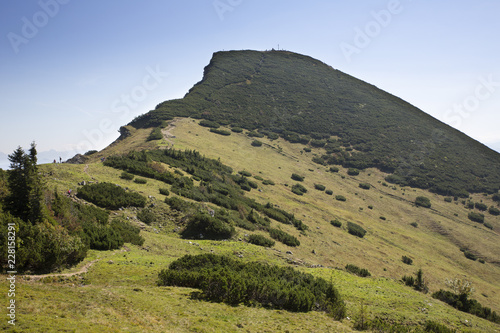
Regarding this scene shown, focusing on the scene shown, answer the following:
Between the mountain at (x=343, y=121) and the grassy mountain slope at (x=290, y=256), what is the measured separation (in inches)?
265

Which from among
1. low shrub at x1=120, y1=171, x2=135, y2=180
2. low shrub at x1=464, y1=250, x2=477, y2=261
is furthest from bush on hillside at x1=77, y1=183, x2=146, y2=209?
low shrub at x1=464, y1=250, x2=477, y2=261

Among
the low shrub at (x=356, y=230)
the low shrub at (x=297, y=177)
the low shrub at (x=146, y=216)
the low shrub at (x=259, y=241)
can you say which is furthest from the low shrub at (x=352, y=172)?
the low shrub at (x=146, y=216)

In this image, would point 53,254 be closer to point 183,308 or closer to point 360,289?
point 183,308

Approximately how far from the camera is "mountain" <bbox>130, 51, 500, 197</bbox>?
204 ft

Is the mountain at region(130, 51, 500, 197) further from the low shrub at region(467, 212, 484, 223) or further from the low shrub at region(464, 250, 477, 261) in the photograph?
the low shrub at region(464, 250, 477, 261)

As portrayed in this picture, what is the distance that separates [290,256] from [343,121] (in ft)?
221

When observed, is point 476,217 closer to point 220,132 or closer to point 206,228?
point 206,228

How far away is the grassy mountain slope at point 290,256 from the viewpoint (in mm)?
9219

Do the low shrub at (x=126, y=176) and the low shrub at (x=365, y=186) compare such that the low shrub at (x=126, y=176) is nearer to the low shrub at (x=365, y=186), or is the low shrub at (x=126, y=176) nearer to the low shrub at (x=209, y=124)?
the low shrub at (x=209, y=124)

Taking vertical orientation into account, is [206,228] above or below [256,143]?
below

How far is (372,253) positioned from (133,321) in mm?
26085

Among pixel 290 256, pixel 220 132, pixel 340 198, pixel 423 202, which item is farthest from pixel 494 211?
pixel 220 132

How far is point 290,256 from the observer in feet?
69.7

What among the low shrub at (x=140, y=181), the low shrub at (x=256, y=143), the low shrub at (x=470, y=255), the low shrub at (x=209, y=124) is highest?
the low shrub at (x=209, y=124)
